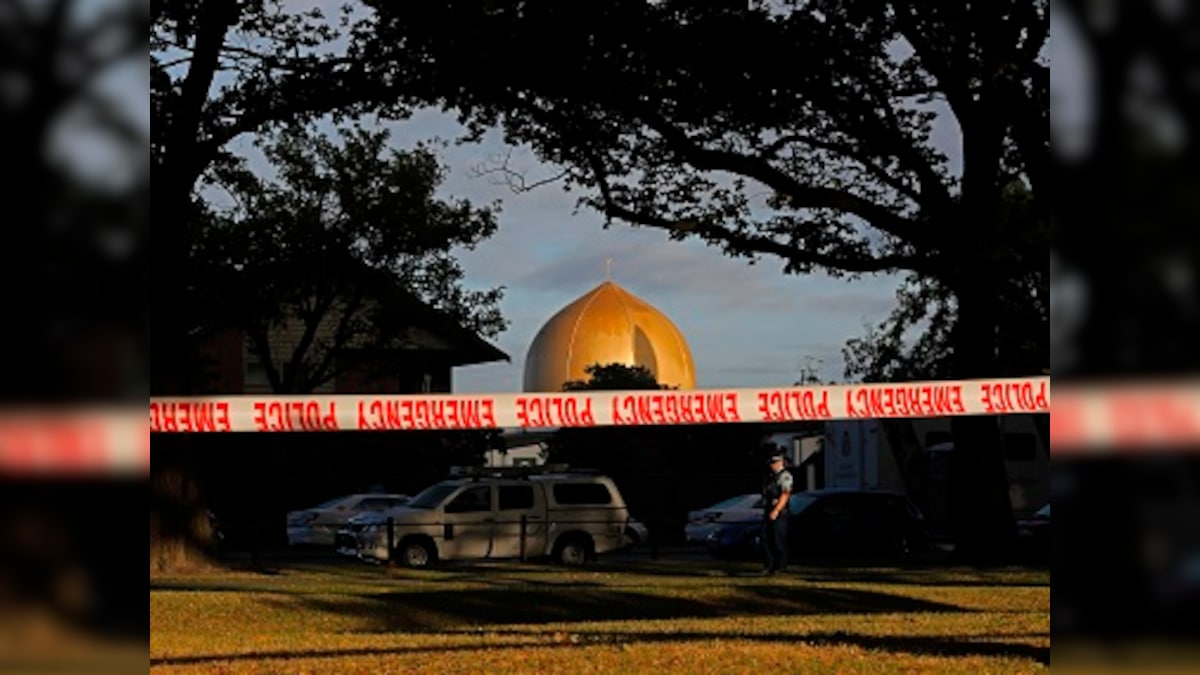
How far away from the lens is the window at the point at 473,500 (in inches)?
1444

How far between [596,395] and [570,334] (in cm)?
8300

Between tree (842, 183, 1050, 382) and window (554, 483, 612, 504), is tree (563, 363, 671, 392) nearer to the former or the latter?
tree (842, 183, 1050, 382)

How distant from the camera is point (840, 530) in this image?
35438 millimetres

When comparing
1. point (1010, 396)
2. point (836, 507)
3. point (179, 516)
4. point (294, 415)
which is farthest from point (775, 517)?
point (836, 507)

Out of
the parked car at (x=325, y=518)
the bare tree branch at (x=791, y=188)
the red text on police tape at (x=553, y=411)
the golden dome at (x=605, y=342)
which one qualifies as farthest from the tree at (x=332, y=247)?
the golden dome at (x=605, y=342)

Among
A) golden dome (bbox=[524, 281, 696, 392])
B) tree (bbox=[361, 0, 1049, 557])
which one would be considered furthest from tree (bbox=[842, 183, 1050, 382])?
golden dome (bbox=[524, 281, 696, 392])

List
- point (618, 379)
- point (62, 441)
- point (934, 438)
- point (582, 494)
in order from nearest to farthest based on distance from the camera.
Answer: point (62, 441) → point (582, 494) → point (934, 438) → point (618, 379)

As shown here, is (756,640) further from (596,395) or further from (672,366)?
(672,366)

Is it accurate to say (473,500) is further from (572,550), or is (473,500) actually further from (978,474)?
(978,474)

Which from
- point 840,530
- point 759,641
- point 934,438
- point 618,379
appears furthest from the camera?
point 618,379

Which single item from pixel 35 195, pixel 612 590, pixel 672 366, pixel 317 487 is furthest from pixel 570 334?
Answer: pixel 35 195

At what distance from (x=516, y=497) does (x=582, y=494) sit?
1189mm

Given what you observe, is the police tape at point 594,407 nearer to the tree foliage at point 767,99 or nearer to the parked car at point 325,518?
the tree foliage at point 767,99

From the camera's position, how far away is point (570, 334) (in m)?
101
